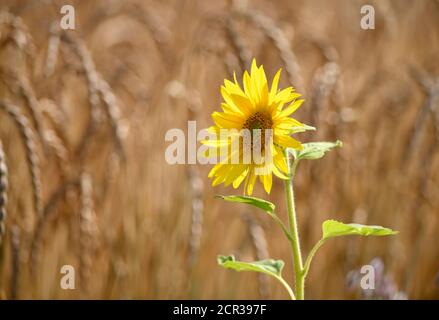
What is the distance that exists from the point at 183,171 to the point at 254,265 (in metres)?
0.71

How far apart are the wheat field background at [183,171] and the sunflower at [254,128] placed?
30 centimetres

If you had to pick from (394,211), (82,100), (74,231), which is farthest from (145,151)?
(394,211)

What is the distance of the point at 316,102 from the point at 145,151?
0.41 m

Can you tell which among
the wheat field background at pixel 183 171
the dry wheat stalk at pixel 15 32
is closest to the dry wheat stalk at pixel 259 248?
the wheat field background at pixel 183 171

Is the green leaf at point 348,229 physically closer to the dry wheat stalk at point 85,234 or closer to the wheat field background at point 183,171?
the wheat field background at point 183,171

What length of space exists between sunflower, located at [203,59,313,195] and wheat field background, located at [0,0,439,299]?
0.30 meters

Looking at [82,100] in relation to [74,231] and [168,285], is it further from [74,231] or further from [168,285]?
[168,285]

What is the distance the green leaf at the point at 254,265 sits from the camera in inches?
19.7

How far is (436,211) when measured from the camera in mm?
1350

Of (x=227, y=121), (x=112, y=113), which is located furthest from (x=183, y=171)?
(x=227, y=121)

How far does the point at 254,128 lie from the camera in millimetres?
524

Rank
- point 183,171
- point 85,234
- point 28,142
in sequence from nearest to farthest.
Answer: point 28,142 < point 85,234 < point 183,171

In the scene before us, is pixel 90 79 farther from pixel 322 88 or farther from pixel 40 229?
pixel 322 88

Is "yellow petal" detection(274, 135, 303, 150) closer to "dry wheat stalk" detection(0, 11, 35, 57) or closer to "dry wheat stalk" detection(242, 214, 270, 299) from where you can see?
"dry wheat stalk" detection(242, 214, 270, 299)
